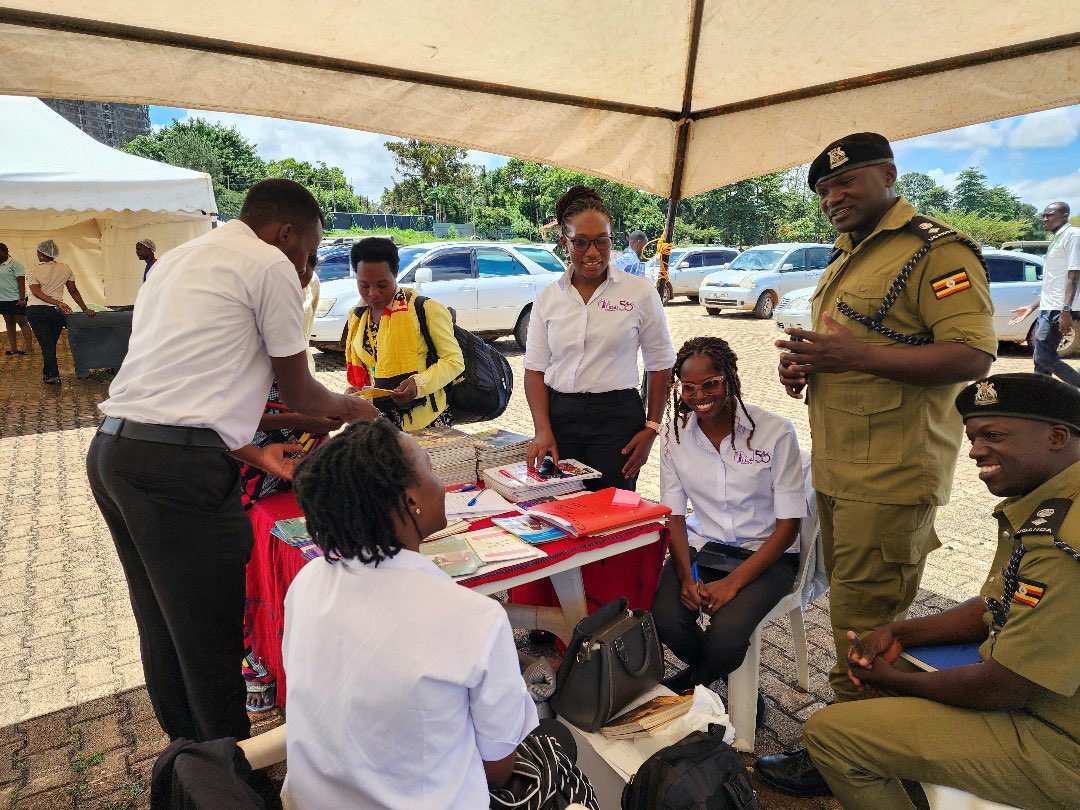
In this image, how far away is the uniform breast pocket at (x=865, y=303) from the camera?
221cm

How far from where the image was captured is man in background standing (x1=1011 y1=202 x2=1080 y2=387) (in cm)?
689

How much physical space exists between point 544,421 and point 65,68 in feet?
7.27

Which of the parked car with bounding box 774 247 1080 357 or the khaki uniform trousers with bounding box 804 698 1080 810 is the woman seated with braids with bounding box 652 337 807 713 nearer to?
the khaki uniform trousers with bounding box 804 698 1080 810

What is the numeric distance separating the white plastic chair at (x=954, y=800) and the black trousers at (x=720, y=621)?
2.70 ft

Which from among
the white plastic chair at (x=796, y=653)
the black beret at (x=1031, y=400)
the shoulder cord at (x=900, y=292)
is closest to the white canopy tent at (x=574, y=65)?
the shoulder cord at (x=900, y=292)

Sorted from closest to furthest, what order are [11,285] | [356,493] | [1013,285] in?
[356,493] → [11,285] → [1013,285]

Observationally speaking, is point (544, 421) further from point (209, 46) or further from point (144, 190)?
point (144, 190)

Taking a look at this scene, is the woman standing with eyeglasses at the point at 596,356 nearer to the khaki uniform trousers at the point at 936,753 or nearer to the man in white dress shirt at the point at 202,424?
the man in white dress shirt at the point at 202,424

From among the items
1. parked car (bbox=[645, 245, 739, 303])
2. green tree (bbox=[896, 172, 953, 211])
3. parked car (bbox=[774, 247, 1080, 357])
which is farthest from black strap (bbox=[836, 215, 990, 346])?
green tree (bbox=[896, 172, 953, 211])

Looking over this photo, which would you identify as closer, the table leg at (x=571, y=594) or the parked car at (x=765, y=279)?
the table leg at (x=571, y=594)

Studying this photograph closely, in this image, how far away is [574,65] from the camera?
2977 mm

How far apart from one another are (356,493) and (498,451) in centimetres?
175

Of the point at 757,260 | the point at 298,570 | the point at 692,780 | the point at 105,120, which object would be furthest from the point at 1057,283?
the point at 105,120

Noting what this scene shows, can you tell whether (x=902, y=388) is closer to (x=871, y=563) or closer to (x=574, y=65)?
(x=871, y=563)
